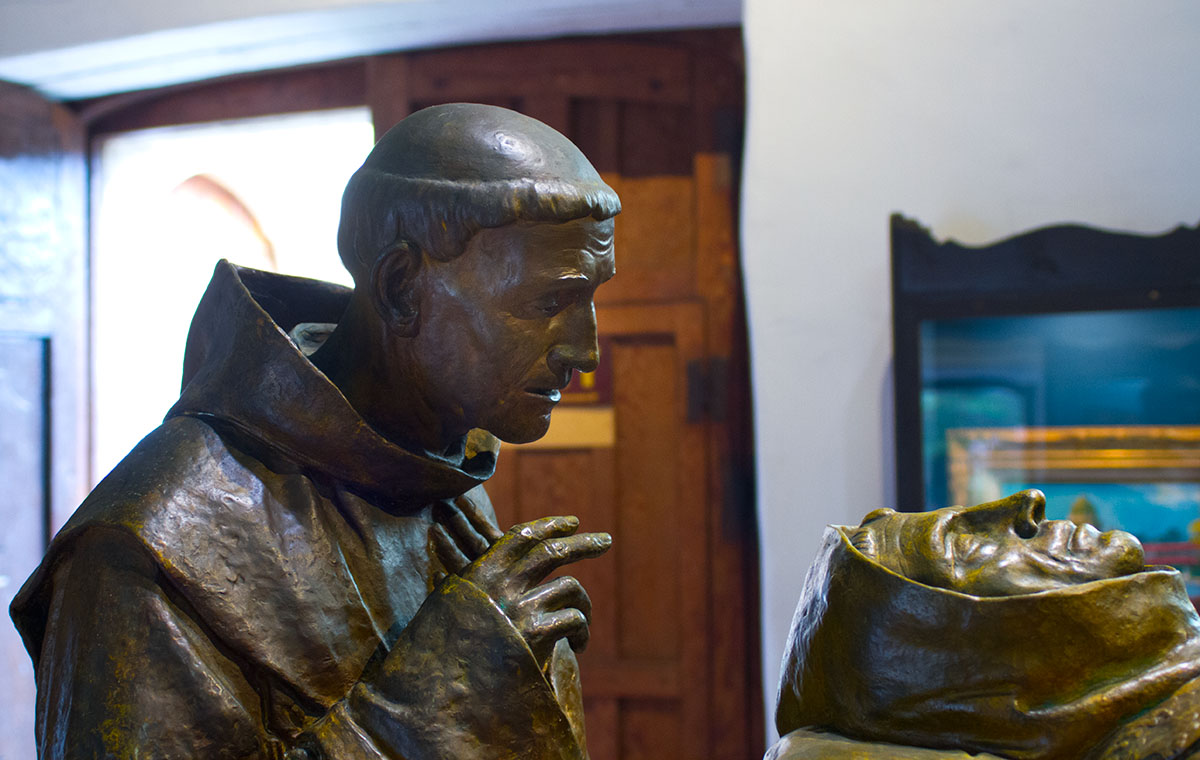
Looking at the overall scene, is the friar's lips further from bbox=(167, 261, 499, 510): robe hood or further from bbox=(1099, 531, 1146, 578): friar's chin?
bbox=(1099, 531, 1146, 578): friar's chin

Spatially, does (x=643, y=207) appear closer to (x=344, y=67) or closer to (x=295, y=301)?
(x=344, y=67)

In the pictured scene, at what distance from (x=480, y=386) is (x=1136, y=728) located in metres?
0.85

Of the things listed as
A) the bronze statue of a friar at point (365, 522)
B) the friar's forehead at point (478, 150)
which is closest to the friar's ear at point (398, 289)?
the bronze statue of a friar at point (365, 522)

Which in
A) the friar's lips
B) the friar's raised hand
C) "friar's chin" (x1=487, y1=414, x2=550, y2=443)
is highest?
the friar's lips

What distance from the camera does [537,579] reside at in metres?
1.38

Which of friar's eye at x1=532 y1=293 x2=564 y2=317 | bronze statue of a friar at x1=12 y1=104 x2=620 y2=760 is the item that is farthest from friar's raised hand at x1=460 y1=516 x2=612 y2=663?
friar's eye at x1=532 y1=293 x2=564 y2=317

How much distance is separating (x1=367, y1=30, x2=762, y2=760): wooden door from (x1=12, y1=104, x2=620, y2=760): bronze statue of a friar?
6.51 ft

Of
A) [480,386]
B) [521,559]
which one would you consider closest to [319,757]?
[521,559]

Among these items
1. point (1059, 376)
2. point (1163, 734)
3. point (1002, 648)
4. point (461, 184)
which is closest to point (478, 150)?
point (461, 184)

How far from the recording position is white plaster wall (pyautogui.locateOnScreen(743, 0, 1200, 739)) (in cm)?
293

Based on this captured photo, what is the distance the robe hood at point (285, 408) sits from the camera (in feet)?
4.59

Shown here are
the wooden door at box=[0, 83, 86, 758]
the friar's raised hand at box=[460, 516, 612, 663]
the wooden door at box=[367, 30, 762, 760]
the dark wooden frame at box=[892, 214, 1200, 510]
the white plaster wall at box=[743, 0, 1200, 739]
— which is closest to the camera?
the friar's raised hand at box=[460, 516, 612, 663]

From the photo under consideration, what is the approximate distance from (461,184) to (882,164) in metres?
1.95

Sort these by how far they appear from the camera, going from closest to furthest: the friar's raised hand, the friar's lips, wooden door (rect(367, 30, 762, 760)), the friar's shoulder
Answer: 1. the friar's shoulder
2. the friar's raised hand
3. the friar's lips
4. wooden door (rect(367, 30, 762, 760))
